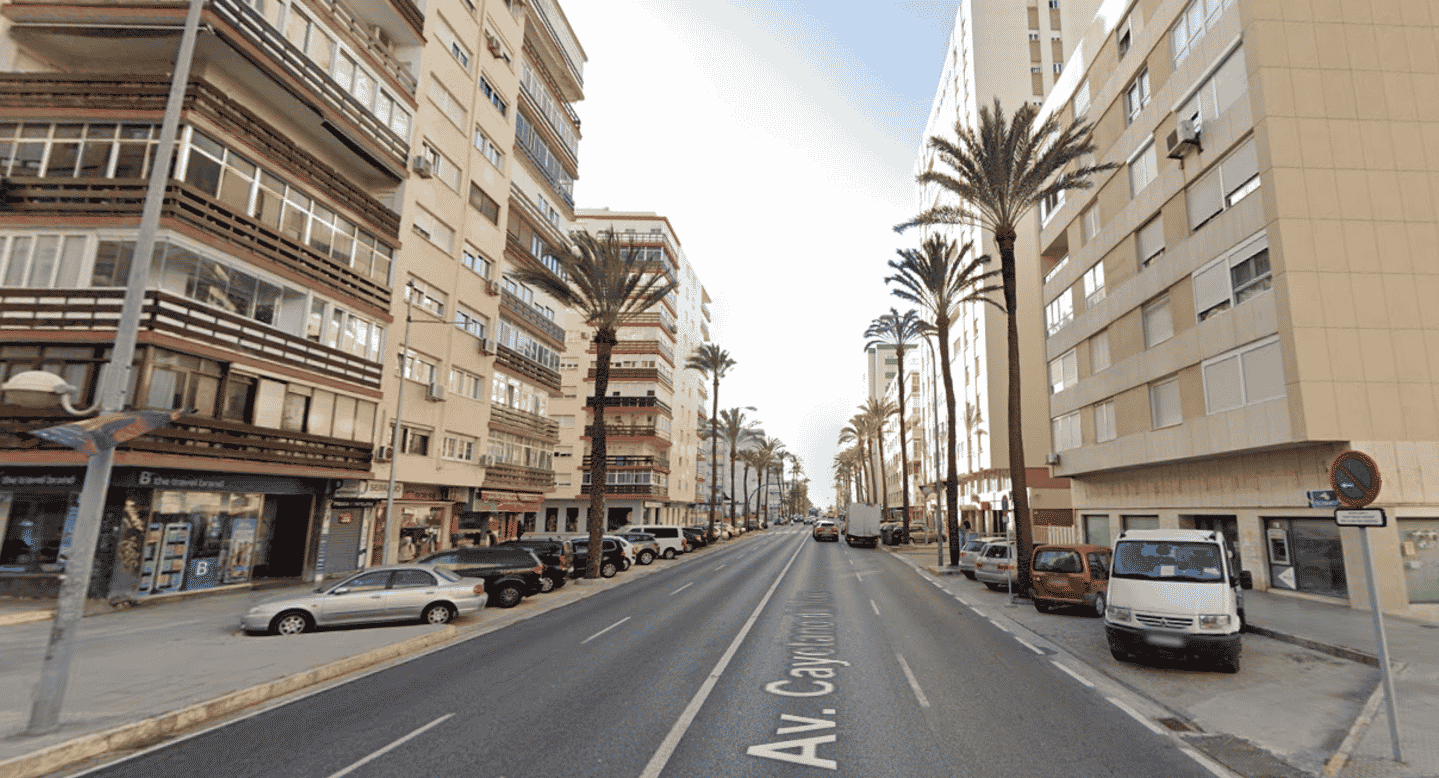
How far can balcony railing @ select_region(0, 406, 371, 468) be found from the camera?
15211 mm

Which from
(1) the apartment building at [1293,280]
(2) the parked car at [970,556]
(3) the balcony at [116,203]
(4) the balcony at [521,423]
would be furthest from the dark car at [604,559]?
(1) the apartment building at [1293,280]

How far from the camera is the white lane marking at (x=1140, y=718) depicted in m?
7.31

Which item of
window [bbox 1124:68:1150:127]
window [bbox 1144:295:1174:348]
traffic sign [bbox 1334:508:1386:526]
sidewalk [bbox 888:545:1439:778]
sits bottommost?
sidewalk [bbox 888:545:1439:778]

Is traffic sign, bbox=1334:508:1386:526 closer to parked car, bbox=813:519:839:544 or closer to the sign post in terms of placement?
the sign post

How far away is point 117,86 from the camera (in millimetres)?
17156

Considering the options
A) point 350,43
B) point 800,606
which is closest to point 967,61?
point 350,43

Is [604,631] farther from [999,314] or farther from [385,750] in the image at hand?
[999,314]

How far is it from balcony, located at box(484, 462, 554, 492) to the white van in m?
27.2

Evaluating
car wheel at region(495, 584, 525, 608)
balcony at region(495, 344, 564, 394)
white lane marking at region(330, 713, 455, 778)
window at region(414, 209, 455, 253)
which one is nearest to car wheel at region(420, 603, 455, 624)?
car wheel at region(495, 584, 525, 608)

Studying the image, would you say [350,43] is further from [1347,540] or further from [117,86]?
[1347,540]

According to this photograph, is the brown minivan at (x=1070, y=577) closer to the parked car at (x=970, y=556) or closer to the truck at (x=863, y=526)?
the parked car at (x=970, y=556)

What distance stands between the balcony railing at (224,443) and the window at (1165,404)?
91.4 feet

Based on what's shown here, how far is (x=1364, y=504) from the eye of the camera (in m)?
7.12

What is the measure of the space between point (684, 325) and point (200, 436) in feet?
205
